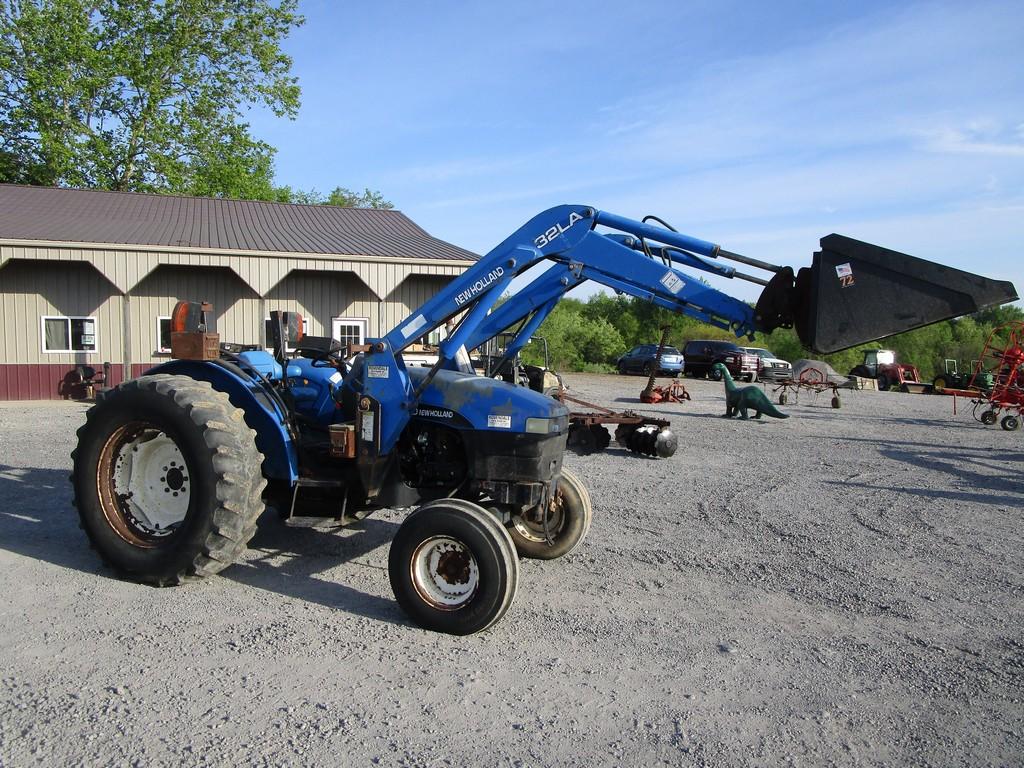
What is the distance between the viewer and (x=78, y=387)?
55.3ft

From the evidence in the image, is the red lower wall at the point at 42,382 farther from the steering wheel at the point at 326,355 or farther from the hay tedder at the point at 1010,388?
the hay tedder at the point at 1010,388

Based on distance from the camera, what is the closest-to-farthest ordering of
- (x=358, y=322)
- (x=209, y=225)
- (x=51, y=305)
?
(x=51, y=305) → (x=358, y=322) → (x=209, y=225)

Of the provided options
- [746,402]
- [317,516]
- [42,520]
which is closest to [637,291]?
[317,516]

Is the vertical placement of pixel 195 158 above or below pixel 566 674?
above

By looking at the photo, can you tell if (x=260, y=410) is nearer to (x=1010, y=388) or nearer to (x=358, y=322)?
(x=358, y=322)

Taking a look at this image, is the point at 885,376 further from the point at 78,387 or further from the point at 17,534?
the point at 17,534

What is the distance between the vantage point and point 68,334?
663 inches

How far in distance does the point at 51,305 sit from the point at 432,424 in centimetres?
1478

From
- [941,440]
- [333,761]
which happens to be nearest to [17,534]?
[333,761]

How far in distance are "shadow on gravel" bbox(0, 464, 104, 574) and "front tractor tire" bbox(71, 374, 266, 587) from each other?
50 cm

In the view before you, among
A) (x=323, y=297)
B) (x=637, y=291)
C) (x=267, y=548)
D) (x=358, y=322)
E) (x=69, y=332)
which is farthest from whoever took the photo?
(x=358, y=322)

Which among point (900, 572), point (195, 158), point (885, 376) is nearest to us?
point (900, 572)

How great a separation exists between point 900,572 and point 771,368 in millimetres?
27208

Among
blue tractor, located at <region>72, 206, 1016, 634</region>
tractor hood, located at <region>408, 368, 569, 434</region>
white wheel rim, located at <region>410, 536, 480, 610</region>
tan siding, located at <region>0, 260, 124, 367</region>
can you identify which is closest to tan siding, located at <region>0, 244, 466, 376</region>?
tan siding, located at <region>0, 260, 124, 367</region>
